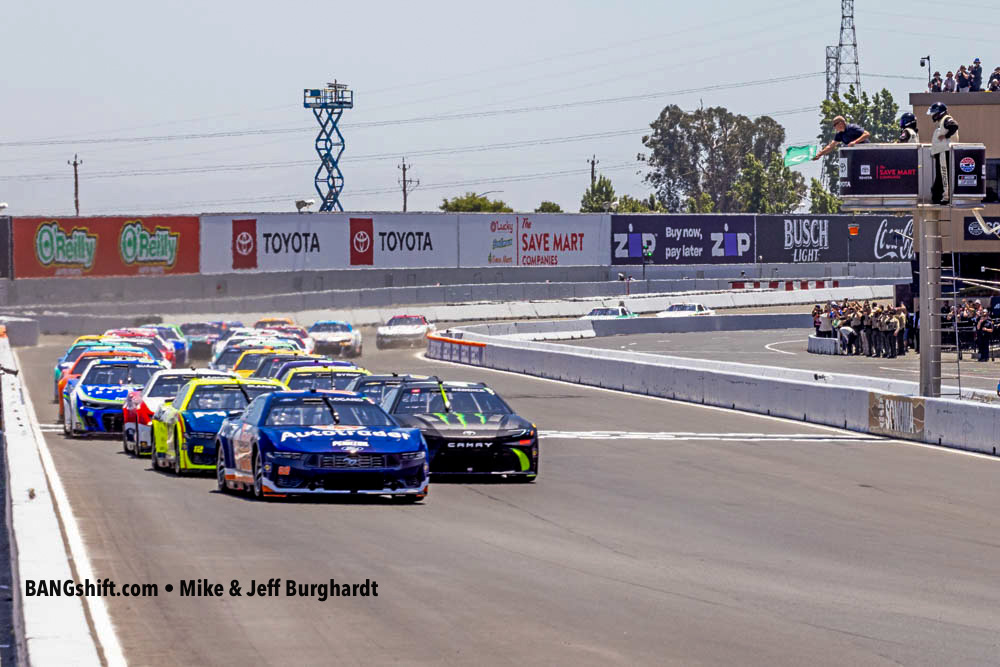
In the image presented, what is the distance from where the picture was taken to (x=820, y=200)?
184 m

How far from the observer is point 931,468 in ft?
70.0

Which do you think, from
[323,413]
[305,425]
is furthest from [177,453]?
[305,425]

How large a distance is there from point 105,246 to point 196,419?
81.1 m

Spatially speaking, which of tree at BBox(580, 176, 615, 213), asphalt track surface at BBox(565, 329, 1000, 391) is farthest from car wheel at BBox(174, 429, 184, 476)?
tree at BBox(580, 176, 615, 213)

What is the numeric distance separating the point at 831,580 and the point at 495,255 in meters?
96.3

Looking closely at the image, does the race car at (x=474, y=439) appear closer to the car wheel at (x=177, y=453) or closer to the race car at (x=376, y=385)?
the race car at (x=376, y=385)

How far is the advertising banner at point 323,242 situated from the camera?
99.7 metres

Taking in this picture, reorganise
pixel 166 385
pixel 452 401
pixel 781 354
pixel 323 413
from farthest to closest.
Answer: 1. pixel 781 354
2. pixel 166 385
3. pixel 452 401
4. pixel 323 413

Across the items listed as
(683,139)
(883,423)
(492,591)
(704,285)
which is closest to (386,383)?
(883,423)

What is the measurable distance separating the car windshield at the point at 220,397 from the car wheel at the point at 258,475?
374 cm

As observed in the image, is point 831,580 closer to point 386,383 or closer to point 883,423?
point 386,383

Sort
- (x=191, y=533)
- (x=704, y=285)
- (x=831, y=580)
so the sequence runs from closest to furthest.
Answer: (x=831, y=580)
(x=191, y=533)
(x=704, y=285)

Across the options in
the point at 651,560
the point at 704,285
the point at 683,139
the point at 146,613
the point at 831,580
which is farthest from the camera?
the point at 683,139

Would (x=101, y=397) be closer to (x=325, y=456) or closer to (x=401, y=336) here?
(x=325, y=456)
